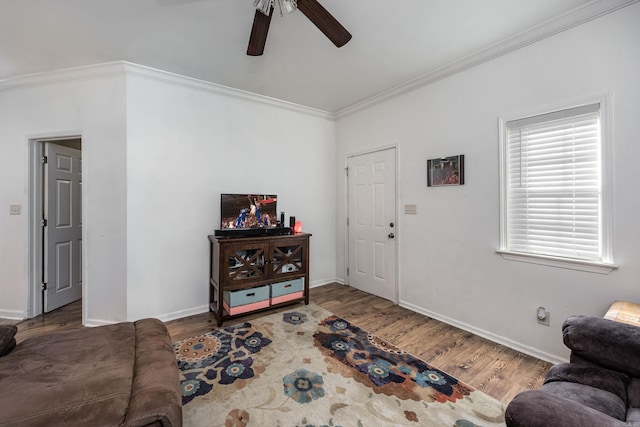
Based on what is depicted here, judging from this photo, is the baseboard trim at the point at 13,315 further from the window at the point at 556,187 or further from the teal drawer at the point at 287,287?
the window at the point at 556,187

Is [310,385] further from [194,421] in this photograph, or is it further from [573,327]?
[573,327]

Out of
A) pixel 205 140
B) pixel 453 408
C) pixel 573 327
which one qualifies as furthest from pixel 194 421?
pixel 205 140

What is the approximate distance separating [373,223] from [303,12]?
264 centimetres

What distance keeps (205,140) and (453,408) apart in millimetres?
3396

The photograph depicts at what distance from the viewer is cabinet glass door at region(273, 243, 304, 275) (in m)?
3.15

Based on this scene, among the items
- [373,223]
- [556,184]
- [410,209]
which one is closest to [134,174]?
[373,223]

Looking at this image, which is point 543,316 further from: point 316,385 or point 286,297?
point 286,297

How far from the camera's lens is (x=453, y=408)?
64.7 inches

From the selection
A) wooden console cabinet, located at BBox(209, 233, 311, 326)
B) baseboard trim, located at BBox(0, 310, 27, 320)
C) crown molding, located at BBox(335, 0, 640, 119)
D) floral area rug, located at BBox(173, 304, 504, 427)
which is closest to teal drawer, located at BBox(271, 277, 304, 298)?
wooden console cabinet, located at BBox(209, 233, 311, 326)

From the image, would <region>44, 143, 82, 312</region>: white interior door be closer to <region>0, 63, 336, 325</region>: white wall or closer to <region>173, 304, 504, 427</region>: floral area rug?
<region>0, 63, 336, 325</region>: white wall

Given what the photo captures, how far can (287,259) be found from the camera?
10.5 feet

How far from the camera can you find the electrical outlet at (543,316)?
2.16 meters

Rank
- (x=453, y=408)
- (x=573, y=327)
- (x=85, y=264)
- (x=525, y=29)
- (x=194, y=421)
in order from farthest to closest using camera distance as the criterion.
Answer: (x=85, y=264) < (x=525, y=29) < (x=453, y=408) < (x=194, y=421) < (x=573, y=327)

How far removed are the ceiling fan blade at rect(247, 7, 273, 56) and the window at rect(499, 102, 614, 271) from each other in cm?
218
